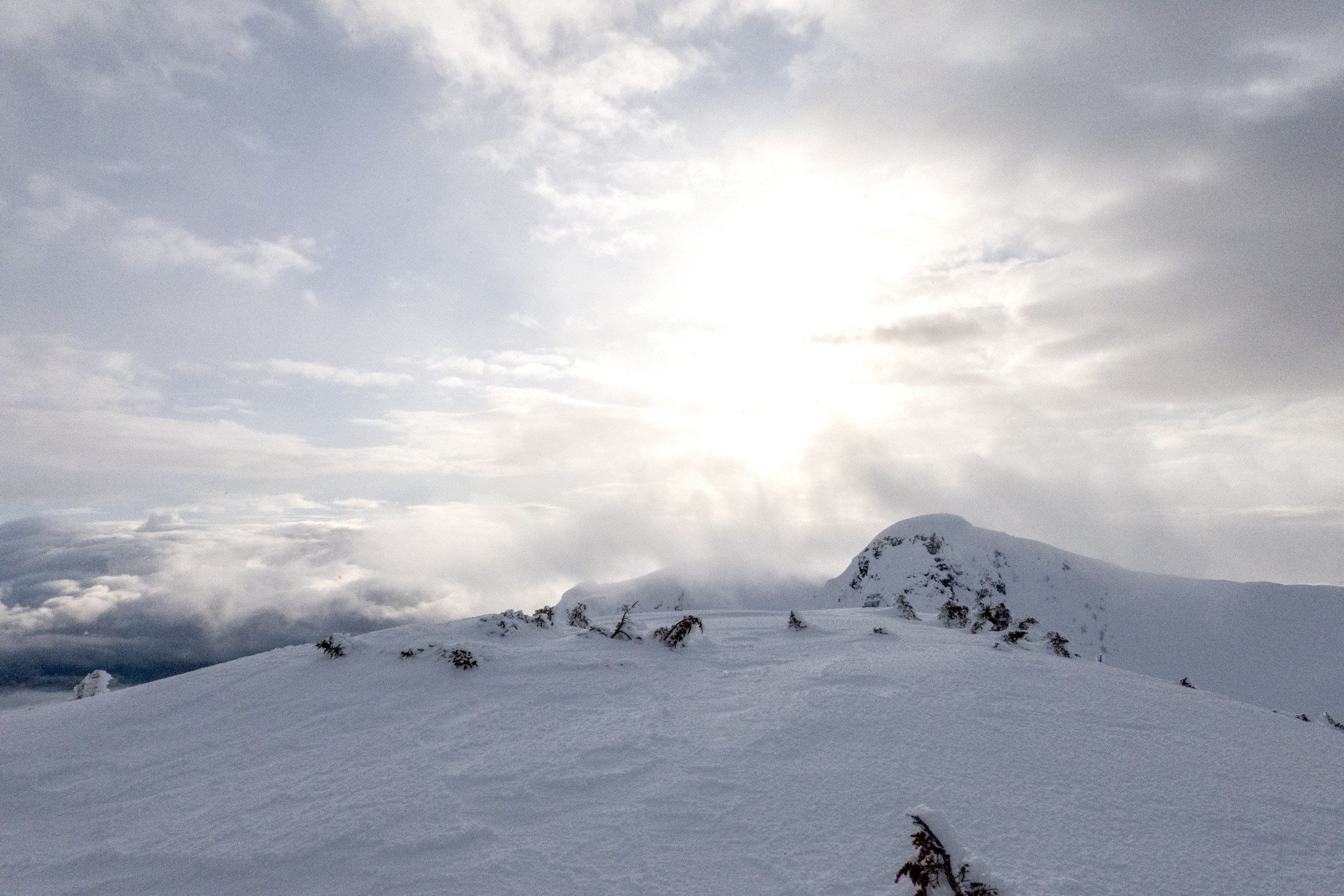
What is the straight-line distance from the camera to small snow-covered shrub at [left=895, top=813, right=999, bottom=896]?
260 cm

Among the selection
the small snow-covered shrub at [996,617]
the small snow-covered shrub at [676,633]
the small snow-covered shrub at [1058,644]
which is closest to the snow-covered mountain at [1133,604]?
the small snow-covered shrub at [996,617]

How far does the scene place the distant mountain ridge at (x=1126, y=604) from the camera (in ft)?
94.5

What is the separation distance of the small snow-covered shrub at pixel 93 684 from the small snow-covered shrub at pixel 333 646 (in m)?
8.13

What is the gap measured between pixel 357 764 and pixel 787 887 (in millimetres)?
2951

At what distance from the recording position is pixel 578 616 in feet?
30.7

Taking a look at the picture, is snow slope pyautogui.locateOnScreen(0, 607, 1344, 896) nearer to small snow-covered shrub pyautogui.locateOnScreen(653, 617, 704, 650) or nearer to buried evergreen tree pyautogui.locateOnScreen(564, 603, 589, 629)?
small snow-covered shrub pyautogui.locateOnScreen(653, 617, 704, 650)

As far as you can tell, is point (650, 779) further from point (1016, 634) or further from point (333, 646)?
point (1016, 634)

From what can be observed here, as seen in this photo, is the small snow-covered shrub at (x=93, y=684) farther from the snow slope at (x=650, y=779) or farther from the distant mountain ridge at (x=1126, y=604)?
the distant mountain ridge at (x=1126, y=604)

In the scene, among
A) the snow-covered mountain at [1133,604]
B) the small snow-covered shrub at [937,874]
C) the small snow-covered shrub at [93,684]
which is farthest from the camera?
the snow-covered mountain at [1133,604]

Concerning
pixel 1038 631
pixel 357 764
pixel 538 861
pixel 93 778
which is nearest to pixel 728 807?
pixel 538 861

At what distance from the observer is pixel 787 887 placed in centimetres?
282

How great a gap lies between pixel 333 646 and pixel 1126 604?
40411 mm

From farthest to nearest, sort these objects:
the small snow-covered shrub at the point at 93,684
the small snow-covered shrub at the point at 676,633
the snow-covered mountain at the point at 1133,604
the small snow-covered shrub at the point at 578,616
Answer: the snow-covered mountain at the point at 1133,604 < the small snow-covered shrub at the point at 93,684 < the small snow-covered shrub at the point at 578,616 < the small snow-covered shrub at the point at 676,633

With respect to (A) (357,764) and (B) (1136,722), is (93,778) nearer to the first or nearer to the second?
(A) (357,764)
